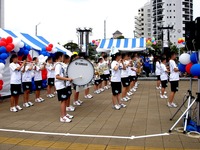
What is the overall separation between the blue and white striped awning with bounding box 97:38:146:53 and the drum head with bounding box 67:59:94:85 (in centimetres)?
1334

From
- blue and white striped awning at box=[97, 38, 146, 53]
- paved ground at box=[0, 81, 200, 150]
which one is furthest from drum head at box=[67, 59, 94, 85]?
blue and white striped awning at box=[97, 38, 146, 53]

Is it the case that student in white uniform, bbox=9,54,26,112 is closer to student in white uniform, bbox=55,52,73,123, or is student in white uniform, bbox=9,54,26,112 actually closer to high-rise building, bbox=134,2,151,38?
student in white uniform, bbox=55,52,73,123

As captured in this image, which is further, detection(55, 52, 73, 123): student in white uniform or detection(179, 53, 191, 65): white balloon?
detection(55, 52, 73, 123): student in white uniform

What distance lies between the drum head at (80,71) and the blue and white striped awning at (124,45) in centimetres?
1334

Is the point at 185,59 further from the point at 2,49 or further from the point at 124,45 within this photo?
the point at 124,45

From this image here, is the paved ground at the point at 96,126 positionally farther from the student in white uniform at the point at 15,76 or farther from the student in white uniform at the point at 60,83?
the student in white uniform at the point at 15,76

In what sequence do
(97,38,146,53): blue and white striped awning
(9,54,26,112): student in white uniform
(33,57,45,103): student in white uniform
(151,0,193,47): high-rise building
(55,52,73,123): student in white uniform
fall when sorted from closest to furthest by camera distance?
(55,52,73,123): student in white uniform → (9,54,26,112): student in white uniform → (33,57,45,103): student in white uniform → (97,38,146,53): blue and white striped awning → (151,0,193,47): high-rise building

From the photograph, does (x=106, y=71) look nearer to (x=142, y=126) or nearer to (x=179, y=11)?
(x=142, y=126)

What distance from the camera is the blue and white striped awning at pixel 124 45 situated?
21.4 metres

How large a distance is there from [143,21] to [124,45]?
96928 mm

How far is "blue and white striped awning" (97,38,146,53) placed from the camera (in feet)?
70.3

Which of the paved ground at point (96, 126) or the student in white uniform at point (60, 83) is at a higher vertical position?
the student in white uniform at point (60, 83)

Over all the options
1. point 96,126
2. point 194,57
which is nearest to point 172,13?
point 194,57

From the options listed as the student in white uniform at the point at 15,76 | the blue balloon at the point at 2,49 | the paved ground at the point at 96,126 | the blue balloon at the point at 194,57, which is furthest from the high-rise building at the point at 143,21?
the blue balloon at the point at 194,57
